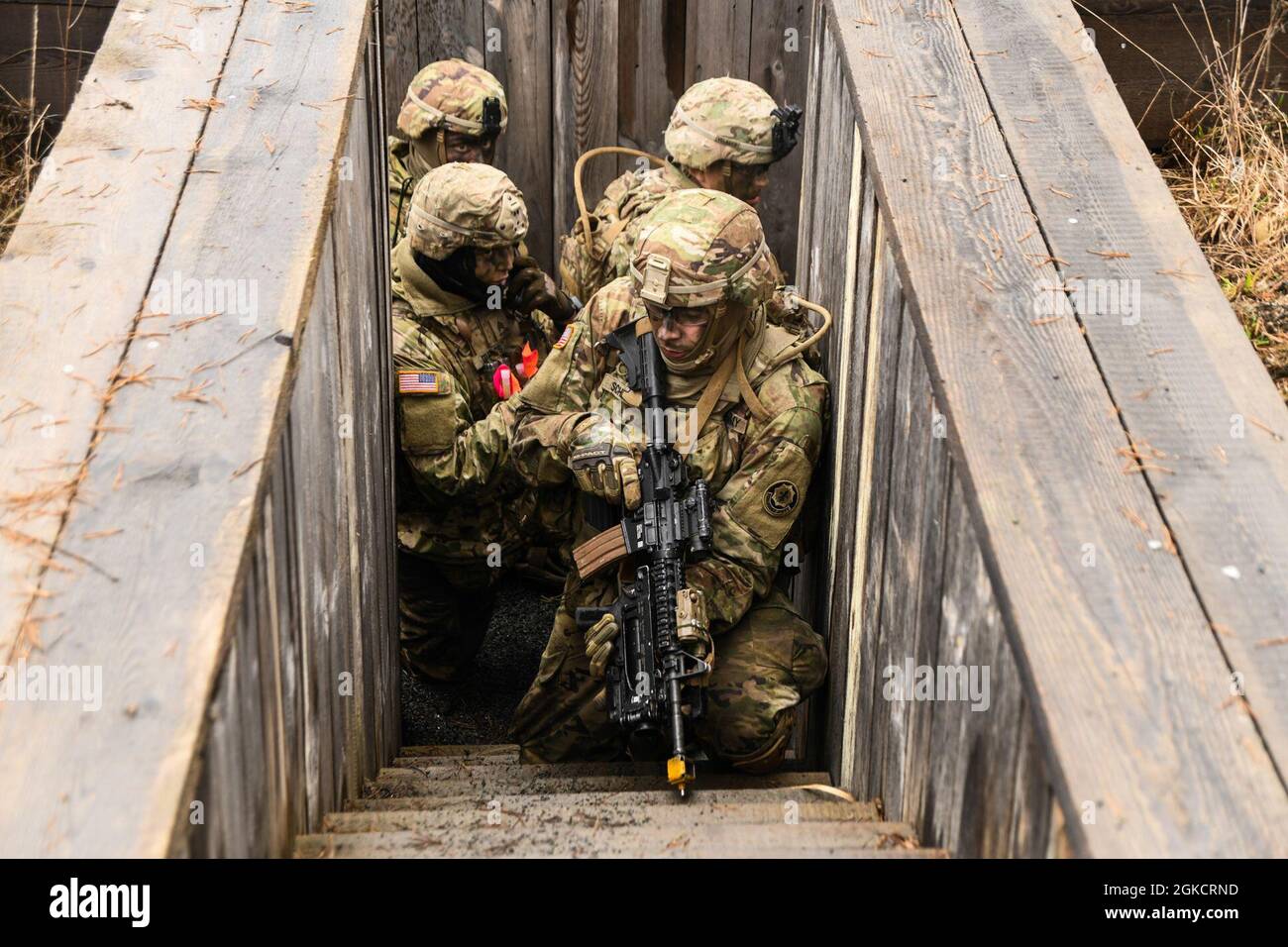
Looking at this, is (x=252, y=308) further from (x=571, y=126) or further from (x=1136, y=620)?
(x=571, y=126)

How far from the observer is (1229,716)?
2119 mm

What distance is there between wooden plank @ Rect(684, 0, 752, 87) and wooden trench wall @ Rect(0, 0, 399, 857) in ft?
7.70

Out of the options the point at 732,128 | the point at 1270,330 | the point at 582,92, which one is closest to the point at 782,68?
the point at 582,92

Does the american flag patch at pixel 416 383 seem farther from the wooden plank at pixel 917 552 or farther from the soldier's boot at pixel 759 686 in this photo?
the wooden plank at pixel 917 552

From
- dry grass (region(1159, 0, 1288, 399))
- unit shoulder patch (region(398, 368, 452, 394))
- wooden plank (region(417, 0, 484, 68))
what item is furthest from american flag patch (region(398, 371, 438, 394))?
dry grass (region(1159, 0, 1288, 399))

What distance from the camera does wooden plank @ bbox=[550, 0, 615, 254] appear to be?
6.05 meters

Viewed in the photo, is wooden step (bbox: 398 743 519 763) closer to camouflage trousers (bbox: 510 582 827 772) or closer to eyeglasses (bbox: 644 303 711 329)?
camouflage trousers (bbox: 510 582 827 772)

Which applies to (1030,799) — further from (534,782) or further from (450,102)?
(450,102)

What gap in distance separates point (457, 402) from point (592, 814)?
76.2 inches

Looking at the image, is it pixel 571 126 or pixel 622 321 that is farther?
pixel 571 126

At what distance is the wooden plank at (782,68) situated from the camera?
6.07 metres

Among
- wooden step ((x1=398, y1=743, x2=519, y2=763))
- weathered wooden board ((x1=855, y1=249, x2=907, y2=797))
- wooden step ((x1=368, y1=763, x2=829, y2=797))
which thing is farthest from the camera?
wooden step ((x1=398, y1=743, x2=519, y2=763))

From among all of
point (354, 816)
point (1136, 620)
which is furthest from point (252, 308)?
point (1136, 620)
